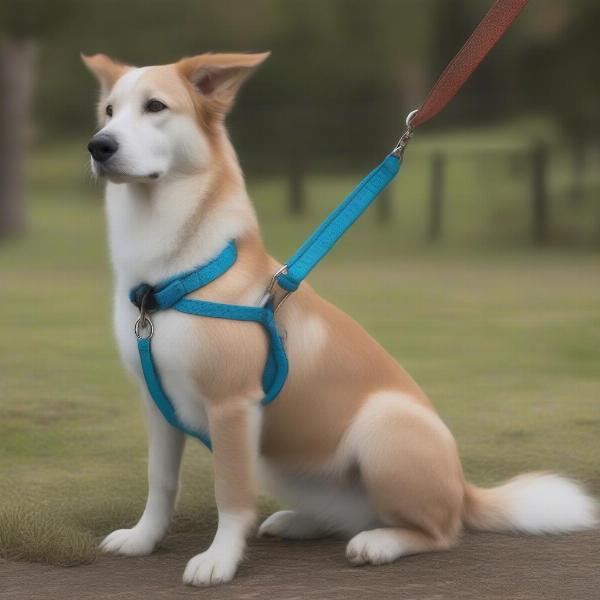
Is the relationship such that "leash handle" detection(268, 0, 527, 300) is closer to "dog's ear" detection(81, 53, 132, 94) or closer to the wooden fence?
"dog's ear" detection(81, 53, 132, 94)

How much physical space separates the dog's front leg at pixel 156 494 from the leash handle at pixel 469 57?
106 cm

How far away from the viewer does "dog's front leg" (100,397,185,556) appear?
2.95 meters

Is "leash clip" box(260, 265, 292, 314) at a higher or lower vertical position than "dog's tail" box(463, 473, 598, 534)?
higher

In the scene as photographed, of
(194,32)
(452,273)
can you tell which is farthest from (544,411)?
(194,32)

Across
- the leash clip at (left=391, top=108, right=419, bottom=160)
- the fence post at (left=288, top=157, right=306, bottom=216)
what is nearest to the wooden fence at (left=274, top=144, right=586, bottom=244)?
the fence post at (left=288, top=157, right=306, bottom=216)

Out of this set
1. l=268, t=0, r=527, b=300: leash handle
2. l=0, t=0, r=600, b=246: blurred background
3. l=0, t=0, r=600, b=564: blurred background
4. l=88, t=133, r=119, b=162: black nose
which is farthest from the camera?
l=0, t=0, r=600, b=246: blurred background

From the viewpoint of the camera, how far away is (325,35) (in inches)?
588

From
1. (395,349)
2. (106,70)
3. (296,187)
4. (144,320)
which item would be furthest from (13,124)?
(144,320)

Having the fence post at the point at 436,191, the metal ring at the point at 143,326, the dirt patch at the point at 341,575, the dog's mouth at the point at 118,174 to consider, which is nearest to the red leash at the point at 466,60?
the dog's mouth at the point at 118,174

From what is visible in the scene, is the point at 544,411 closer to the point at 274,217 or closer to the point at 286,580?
the point at 286,580

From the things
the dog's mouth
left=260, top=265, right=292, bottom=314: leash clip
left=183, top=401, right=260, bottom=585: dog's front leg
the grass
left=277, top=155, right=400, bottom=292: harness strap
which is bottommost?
the grass

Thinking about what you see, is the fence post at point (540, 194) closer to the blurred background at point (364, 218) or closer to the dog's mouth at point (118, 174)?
the blurred background at point (364, 218)

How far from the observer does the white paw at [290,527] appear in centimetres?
310

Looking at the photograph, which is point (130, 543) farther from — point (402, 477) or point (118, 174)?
point (118, 174)
